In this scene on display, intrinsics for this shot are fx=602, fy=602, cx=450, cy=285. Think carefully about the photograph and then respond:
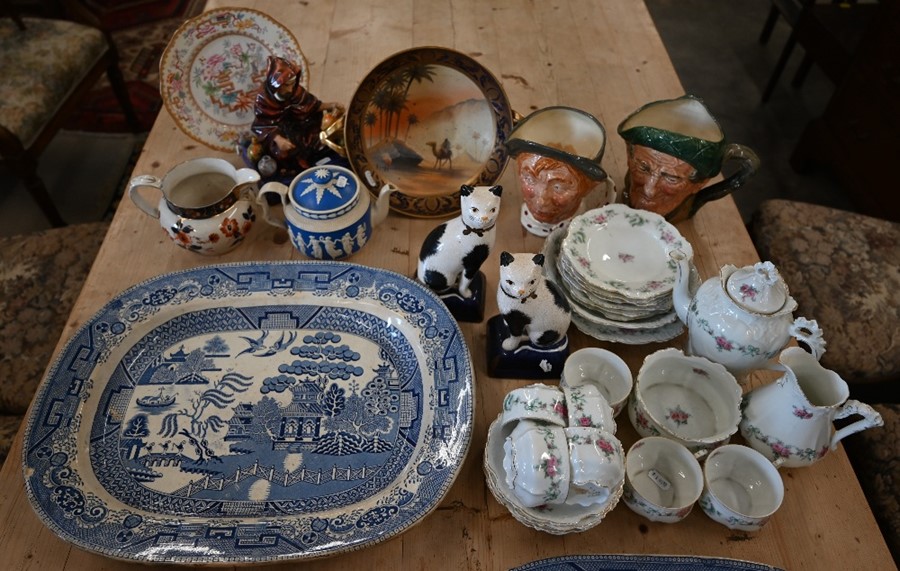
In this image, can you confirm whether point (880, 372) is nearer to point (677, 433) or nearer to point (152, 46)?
point (677, 433)

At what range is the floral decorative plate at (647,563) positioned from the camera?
750 mm

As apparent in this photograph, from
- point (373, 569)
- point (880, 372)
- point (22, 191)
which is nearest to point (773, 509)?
point (373, 569)

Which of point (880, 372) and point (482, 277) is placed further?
point (880, 372)

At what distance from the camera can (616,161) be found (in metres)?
1.32

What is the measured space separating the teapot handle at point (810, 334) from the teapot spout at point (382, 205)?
2.28 ft

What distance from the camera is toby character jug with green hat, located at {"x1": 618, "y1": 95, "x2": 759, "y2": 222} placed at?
103 centimetres

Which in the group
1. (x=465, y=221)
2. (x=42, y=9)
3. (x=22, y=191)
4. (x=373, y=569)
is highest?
(x=465, y=221)

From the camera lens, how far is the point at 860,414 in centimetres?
78

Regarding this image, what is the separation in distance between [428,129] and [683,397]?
2.24 ft

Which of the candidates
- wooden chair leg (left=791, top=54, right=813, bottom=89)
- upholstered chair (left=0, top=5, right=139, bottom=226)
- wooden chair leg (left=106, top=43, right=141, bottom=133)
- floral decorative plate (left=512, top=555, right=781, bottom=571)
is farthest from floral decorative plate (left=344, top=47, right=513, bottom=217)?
wooden chair leg (left=791, top=54, right=813, bottom=89)

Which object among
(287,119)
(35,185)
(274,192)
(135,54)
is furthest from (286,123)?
(135,54)

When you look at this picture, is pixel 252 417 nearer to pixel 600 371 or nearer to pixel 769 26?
pixel 600 371

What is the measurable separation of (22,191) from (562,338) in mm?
2196

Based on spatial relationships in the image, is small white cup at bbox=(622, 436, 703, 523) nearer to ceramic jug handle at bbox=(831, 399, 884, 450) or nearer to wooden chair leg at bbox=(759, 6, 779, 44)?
ceramic jug handle at bbox=(831, 399, 884, 450)
